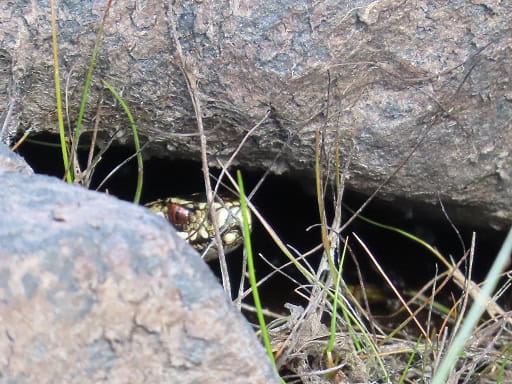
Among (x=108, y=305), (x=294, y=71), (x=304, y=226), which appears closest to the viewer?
(x=108, y=305)

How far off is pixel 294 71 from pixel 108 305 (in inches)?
41.2

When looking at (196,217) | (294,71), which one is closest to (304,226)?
(196,217)

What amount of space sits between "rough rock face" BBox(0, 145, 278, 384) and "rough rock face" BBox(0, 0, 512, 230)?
90 centimetres

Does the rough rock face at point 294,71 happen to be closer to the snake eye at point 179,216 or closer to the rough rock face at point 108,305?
the snake eye at point 179,216

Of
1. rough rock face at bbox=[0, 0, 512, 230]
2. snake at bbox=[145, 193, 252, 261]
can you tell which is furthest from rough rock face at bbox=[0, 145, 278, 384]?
snake at bbox=[145, 193, 252, 261]

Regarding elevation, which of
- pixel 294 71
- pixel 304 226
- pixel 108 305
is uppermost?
pixel 294 71

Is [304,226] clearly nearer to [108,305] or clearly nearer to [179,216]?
[179,216]

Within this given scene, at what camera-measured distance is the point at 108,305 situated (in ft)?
3.85

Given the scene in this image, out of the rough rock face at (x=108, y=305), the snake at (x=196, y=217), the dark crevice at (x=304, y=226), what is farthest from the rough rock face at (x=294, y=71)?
the rough rock face at (x=108, y=305)

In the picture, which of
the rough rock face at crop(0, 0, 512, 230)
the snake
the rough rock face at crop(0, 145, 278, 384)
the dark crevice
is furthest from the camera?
the dark crevice

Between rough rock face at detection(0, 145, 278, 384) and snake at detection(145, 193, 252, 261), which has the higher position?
rough rock face at detection(0, 145, 278, 384)

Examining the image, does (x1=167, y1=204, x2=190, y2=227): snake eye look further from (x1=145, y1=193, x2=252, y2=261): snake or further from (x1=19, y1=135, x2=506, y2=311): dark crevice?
(x1=19, y1=135, x2=506, y2=311): dark crevice

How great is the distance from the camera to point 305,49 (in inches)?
79.9

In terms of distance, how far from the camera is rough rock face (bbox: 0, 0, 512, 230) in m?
2.02
